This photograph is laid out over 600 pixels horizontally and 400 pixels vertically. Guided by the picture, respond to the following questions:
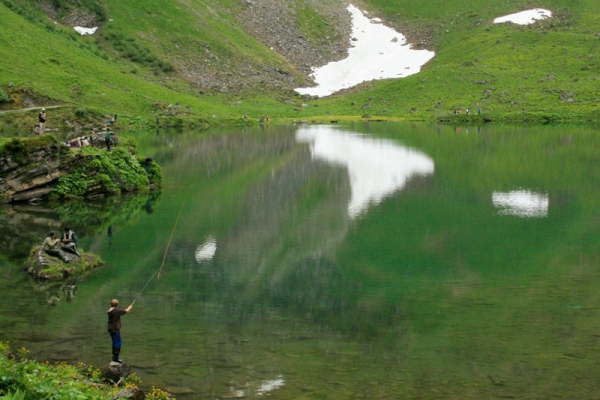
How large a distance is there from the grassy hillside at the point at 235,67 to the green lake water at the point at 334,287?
161 feet

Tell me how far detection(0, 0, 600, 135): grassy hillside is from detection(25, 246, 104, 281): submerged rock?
56123mm

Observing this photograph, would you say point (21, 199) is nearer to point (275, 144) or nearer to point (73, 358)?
point (73, 358)

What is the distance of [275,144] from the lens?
247 feet

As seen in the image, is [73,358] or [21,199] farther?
[21,199]

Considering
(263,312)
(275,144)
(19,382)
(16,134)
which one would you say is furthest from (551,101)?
(19,382)

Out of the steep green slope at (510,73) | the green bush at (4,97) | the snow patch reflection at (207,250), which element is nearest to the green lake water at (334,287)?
the snow patch reflection at (207,250)

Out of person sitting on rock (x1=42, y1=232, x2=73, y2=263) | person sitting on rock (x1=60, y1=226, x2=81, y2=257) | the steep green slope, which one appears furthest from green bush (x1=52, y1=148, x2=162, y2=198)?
the steep green slope

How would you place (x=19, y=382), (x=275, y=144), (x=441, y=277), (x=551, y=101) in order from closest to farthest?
(x=19, y=382) < (x=441, y=277) < (x=275, y=144) < (x=551, y=101)

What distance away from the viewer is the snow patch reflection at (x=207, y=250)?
2752 cm

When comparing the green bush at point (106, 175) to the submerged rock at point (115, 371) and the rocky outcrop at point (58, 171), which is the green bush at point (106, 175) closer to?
the rocky outcrop at point (58, 171)

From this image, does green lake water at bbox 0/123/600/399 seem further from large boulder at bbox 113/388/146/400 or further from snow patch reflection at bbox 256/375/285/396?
large boulder at bbox 113/388/146/400

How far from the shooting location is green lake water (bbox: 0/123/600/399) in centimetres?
1619

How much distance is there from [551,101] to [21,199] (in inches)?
4083

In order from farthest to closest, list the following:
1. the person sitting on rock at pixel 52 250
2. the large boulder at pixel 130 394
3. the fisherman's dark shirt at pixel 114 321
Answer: the person sitting on rock at pixel 52 250
the fisherman's dark shirt at pixel 114 321
the large boulder at pixel 130 394
